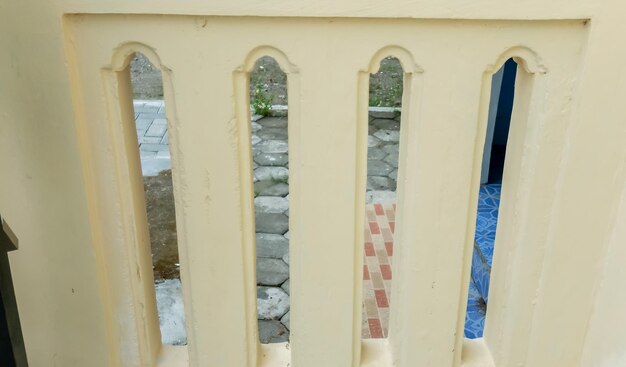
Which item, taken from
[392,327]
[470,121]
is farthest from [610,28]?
[392,327]

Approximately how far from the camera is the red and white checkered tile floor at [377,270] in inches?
108

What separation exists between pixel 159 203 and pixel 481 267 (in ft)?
6.62

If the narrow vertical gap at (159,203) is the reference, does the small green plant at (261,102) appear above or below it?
above

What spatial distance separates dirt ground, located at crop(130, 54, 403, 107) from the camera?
5.88 metres

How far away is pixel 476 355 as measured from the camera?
68.9 inches

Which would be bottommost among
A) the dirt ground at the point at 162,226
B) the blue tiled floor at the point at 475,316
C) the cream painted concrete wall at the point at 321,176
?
the blue tiled floor at the point at 475,316

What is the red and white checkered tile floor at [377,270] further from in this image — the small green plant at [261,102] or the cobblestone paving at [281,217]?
the small green plant at [261,102]

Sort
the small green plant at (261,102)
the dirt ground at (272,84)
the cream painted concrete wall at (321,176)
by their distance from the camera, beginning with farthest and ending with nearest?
the dirt ground at (272,84)
the small green plant at (261,102)
the cream painted concrete wall at (321,176)

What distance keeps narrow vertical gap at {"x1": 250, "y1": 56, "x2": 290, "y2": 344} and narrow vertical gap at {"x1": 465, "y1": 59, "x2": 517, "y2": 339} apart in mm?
780

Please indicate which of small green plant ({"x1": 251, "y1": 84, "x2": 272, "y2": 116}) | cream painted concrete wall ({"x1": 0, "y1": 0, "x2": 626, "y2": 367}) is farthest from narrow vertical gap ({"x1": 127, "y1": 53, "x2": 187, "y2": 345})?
small green plant ({"x1": 251, "y1": 84, "x2": 272, "y2": 116})

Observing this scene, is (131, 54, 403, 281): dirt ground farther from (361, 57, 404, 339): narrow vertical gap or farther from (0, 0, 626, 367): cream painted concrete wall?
(0, 0, 626, 367): cream painted concrete wall

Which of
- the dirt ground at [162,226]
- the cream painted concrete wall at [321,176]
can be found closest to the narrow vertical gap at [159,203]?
the dirt ground at [162,226]

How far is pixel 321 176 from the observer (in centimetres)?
146

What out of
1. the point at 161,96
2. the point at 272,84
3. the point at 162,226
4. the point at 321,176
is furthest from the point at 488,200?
the point at 161,96
